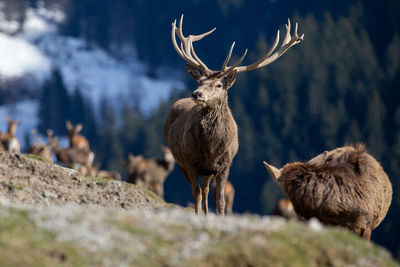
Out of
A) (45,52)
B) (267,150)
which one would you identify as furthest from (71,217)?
(45,52)

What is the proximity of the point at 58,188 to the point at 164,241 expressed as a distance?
16.1 ft

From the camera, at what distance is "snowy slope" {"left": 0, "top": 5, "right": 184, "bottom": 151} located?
284ft

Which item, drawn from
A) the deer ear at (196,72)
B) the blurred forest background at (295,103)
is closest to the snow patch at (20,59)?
the blurred forest background at (295,103)

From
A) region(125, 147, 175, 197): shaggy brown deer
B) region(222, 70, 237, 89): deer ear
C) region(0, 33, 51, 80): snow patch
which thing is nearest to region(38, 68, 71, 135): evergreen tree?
region(0, 33, 51, 80): snow patch

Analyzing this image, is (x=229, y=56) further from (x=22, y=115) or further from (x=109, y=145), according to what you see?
(x=22, y=115)

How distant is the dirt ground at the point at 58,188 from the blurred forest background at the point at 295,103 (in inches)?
2040

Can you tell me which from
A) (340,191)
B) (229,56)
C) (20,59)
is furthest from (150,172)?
(20,59)

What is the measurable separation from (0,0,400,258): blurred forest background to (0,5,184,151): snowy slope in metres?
1.70

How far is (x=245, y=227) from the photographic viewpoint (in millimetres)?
6164

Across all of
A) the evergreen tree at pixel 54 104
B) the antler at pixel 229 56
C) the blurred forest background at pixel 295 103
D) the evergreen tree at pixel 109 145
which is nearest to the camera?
the antler at pixel 229 56

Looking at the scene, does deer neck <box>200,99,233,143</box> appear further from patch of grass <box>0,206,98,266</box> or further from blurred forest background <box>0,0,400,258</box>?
blurred forest background <box>0,0,400,258</box>

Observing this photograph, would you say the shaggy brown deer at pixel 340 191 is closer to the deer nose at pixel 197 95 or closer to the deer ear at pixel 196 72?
the deer nose at pixel 197 95

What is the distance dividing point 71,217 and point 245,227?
1.49 metres

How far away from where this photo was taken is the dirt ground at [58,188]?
9.46 m
